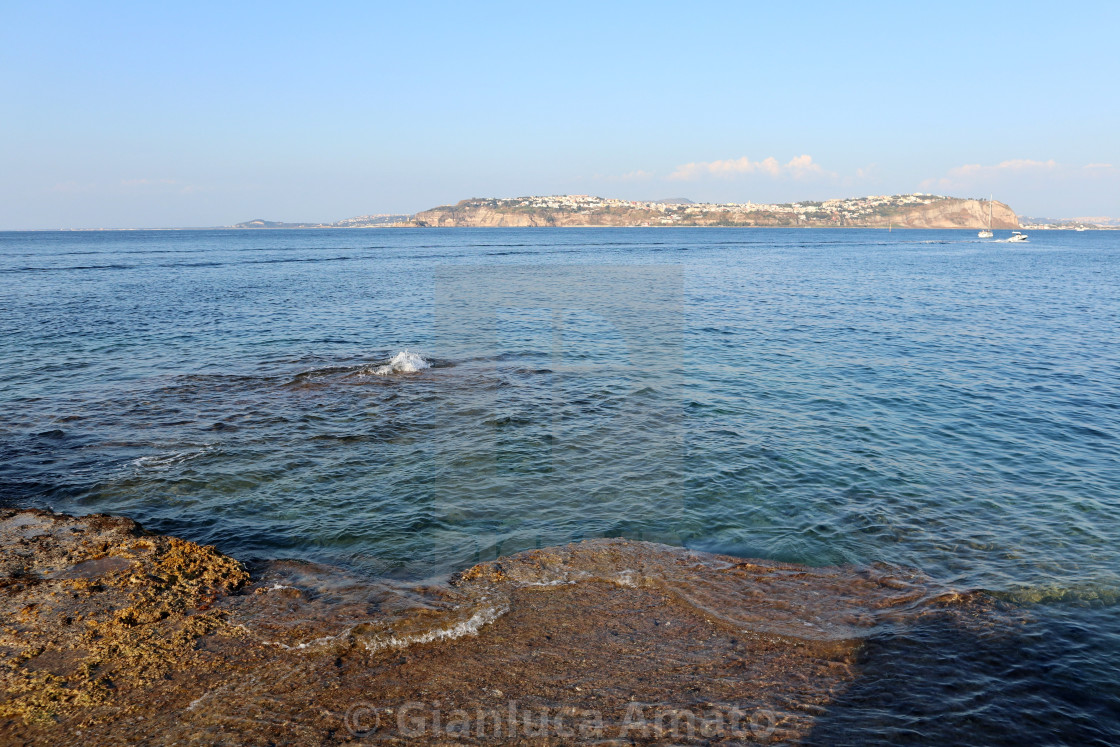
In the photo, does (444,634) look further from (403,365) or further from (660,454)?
(403,365)

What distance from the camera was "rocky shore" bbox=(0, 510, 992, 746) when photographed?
5.32 m

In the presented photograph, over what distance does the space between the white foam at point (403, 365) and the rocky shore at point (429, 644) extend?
35.5 ft

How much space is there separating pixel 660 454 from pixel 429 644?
735cm

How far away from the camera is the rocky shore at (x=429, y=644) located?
17.4 feet

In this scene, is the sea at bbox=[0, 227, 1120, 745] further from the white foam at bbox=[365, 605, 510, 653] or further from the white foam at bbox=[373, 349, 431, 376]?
the white foam at bbox=[365, 605, 510, 653]

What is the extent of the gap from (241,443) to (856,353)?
2072 centimetres

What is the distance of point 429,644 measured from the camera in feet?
21.2

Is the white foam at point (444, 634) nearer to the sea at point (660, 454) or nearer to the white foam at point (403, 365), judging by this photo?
the sea at point (660, 454)

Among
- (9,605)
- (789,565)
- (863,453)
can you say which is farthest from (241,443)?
(863,453)

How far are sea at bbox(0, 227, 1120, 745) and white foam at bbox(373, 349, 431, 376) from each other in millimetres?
121

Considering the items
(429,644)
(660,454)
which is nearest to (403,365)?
(660,454)

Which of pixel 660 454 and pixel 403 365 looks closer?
pixel 660 454

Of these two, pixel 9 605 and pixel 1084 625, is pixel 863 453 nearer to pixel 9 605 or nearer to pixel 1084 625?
pixel 1084 625

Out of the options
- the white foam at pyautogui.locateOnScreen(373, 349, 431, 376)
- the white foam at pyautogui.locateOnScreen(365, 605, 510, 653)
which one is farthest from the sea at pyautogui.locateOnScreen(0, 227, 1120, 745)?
the white foam at pyautogui.locateOnScreen(365, 605, 510, 653)
